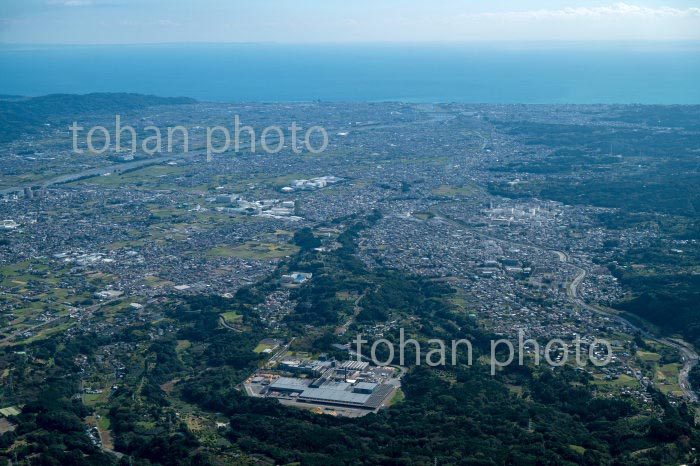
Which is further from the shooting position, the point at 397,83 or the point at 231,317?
the point at 397,83

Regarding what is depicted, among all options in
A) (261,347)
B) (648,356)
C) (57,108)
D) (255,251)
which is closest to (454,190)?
(255,251)

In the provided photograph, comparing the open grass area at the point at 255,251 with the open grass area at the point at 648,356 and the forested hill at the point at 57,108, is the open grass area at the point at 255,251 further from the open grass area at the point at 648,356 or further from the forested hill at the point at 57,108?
the forested hill at the point at 57,108

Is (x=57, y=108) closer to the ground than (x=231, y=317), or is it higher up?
higher up

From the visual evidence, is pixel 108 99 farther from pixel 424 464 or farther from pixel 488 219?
pixel 424 464

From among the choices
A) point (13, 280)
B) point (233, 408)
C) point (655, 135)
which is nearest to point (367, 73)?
point (655, 135)


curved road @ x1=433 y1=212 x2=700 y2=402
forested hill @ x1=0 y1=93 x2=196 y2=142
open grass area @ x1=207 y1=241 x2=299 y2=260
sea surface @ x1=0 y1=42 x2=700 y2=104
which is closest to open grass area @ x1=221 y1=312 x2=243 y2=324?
open grass area @ x1=207 y1=241 x2=299 y2=260

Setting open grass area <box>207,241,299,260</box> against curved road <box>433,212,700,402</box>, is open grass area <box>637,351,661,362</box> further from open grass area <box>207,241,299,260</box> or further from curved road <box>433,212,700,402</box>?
open grass area <box>207,241,299,260</box>

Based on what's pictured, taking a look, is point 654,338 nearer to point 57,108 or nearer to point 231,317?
point 231,317

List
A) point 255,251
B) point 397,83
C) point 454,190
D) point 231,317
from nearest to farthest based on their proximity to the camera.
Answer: point 231,317 → point 255,251 → point 454,190 → point 397,83
